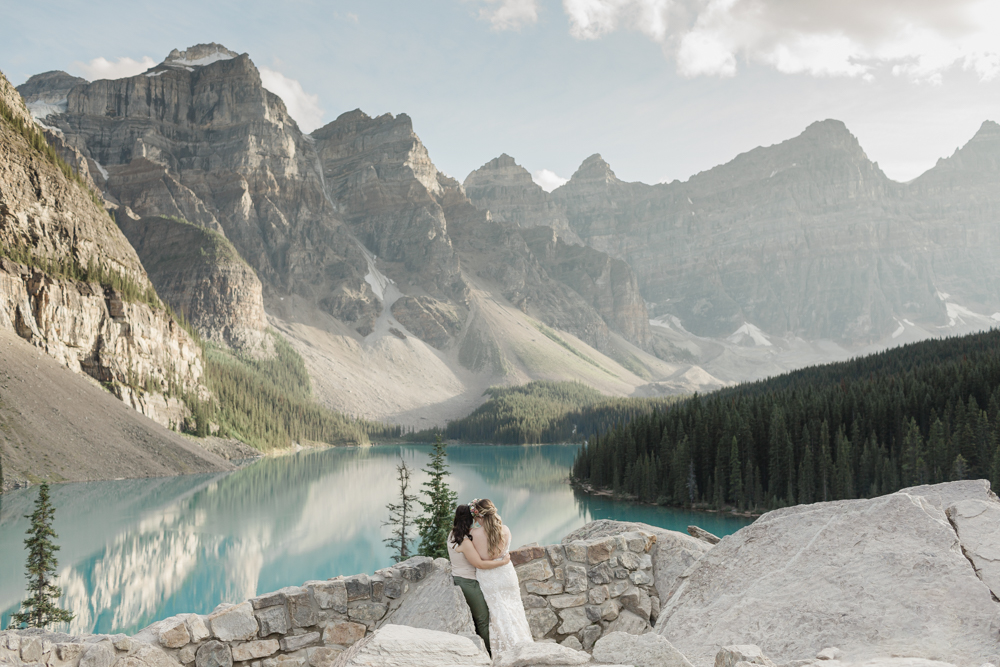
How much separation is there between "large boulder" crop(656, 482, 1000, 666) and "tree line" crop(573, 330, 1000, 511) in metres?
49.4

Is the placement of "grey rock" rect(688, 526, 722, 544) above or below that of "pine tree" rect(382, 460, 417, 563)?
above

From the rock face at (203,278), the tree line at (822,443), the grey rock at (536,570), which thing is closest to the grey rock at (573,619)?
the grey rock at (536,570)

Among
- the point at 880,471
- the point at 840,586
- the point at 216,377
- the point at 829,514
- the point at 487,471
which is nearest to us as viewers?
the point at 840,586

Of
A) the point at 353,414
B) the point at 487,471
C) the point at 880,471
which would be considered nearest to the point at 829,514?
the point at 880,471

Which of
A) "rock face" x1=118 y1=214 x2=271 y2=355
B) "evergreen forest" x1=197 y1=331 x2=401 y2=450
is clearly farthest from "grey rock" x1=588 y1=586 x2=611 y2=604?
"rock face" x1=118 y1=214 x2=271 y2=355

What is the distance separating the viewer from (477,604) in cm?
874

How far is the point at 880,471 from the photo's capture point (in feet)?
182

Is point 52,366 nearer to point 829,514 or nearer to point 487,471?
point 487,471

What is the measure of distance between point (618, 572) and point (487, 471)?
306 feet

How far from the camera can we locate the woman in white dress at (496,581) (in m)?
8.56

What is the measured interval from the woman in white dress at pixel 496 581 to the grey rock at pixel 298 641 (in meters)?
3.07

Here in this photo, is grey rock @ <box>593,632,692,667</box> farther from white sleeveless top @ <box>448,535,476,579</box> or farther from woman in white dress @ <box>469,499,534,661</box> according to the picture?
white sleeveless top @ <box>448,535,476,579</box>

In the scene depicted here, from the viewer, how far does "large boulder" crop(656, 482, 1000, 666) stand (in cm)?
669

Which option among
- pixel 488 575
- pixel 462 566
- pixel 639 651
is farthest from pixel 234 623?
pixel 639 651
